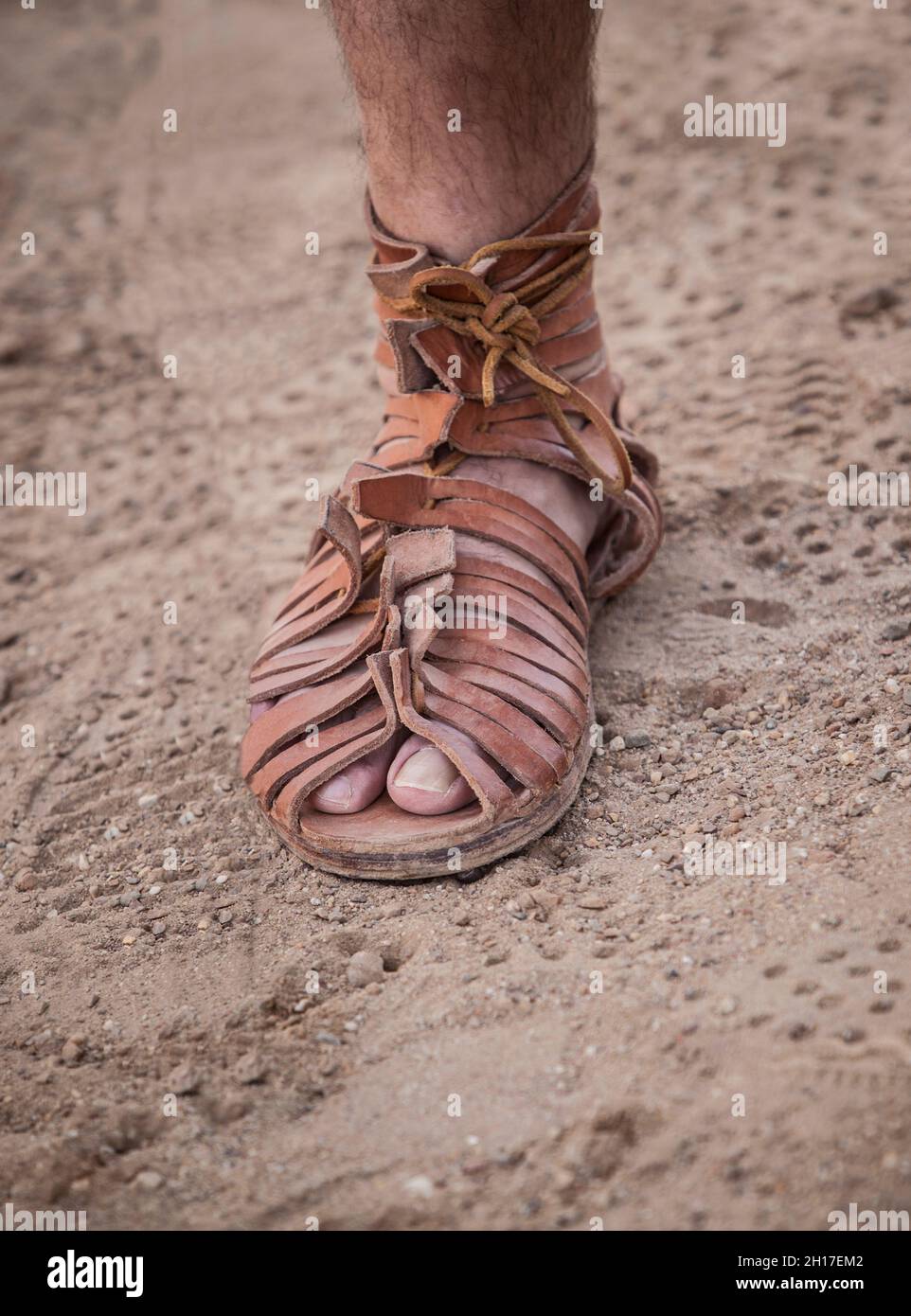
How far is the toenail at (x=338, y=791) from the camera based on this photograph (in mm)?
1420

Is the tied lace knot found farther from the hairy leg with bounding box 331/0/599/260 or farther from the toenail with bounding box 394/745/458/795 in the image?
the toenail with bounding box 394/745/458/795

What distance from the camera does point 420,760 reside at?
55.1 inches

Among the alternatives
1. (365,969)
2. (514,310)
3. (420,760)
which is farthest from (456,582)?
(365,969)

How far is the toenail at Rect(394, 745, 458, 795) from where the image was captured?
1.39m

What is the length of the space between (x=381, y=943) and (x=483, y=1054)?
0.21 m

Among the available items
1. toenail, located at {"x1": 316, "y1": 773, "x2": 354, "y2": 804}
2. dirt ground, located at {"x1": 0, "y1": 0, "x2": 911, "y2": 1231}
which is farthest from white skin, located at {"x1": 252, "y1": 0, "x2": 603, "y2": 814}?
dirt ground, located at {"x1": 0, "y1": 0, "x2": 911, "y2": 1231}

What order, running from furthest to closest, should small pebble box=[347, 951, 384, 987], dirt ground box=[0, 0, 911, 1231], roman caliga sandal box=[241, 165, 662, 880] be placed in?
1. roman caliga sandal box=[241, 165, 662, 880]
2. small pebble box=[347, 951, 384, 987]
3. dirt ground box=[0, 0, 911, 1231]

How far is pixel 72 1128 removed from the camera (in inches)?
46.5

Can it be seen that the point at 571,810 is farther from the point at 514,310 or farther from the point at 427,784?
the point at 514,310

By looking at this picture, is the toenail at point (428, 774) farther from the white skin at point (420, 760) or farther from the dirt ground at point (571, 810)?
the dirt ground at point (571, 810)

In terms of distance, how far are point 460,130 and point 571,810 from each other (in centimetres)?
84

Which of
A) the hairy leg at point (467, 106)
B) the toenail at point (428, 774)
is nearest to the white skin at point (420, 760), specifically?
the toenail at point (428, 774)

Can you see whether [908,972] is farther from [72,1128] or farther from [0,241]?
[0,241]
